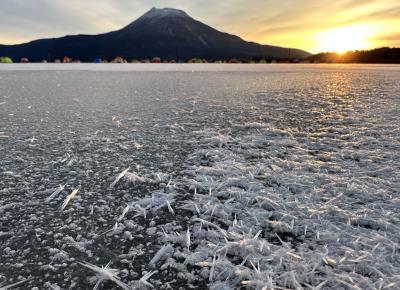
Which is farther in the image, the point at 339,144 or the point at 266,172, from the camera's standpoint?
the point at 339,144

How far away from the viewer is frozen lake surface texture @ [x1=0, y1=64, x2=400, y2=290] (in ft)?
4.24

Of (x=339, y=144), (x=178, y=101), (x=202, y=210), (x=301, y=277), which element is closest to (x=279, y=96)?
(x=178, y=101)

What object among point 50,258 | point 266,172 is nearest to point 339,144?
point 266,172

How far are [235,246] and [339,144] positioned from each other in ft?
6.40

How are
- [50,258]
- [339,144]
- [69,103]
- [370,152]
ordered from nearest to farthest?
[50,258], [370,152], [339,144], [69,103]

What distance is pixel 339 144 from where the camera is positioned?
298 cm

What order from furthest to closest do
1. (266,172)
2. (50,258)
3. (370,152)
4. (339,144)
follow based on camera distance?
(339,144)
(370,152)
(266,172)
(50,258)

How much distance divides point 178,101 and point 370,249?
4661mm

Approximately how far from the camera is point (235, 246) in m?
1.44

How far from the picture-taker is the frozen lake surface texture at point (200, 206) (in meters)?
1.29

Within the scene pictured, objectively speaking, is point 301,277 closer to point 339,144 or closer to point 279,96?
point 339,144

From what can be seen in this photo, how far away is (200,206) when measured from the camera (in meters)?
1.82

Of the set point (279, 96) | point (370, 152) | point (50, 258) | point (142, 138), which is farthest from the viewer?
point (279, 96)

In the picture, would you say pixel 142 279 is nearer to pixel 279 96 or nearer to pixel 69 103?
pixel 69 103
